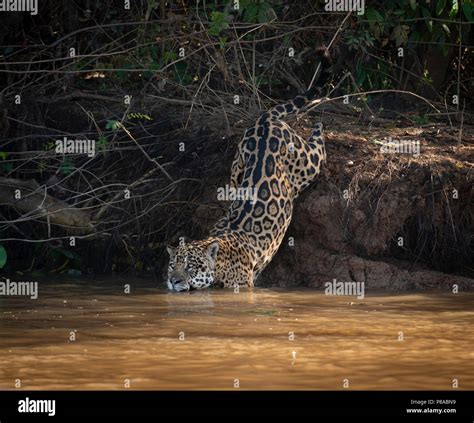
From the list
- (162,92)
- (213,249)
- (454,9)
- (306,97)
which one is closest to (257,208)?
(213,249)

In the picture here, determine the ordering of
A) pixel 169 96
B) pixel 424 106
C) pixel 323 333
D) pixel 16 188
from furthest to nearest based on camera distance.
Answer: pixel 424 106 → pixel 169 96 → pixel 16 188 → pixel 323 333

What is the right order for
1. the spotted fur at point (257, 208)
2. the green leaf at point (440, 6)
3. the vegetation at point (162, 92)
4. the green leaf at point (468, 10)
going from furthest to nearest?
the green leaf at point (468, 10), the green leaf at point (440, 6), the vegetation at point (162, 92), the spotted fur at point (257, 208)

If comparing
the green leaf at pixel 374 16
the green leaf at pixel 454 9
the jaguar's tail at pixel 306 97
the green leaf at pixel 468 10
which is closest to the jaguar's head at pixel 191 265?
the jaguar's tail at pixel 306 97

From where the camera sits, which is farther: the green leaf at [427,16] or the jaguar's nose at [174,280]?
the green leaf at [427,16]

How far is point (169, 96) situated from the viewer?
475 inches

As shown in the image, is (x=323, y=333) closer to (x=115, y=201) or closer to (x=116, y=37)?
(x=115, y=201)

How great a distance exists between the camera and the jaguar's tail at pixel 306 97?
36.6 ft

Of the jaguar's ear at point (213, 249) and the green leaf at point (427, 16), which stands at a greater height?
the green leaf at point (427, 16)

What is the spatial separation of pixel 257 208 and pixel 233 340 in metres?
3.32

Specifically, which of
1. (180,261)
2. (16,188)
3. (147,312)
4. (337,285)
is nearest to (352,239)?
(337,285)

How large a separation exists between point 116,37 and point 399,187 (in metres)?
3.82

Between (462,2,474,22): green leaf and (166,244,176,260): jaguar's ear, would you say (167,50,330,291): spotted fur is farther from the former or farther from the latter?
Result: (462,2,474,22): green leaf

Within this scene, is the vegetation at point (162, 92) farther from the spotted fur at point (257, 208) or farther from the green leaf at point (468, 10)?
the spotted fur at point (257, 208)

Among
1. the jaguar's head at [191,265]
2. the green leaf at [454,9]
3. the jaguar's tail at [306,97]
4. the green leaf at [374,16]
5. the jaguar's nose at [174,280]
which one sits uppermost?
the green leaf at [454,9]
